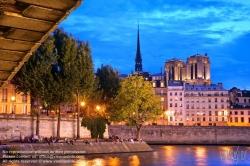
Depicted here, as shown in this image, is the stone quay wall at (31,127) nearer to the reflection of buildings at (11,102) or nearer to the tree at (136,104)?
the tree at (136,104)

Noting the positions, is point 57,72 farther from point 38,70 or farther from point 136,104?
point 136,104

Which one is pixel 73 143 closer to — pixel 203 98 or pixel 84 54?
pixel 84 54

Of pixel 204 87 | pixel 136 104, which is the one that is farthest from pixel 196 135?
pixel 204 87

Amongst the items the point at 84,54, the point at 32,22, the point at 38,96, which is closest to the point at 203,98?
the point at 84,54

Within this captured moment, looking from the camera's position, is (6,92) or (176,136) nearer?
(6,92)

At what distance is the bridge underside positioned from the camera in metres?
4.97

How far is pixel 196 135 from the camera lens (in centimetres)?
9962

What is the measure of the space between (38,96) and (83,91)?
26.8 feet

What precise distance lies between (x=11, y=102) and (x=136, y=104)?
22298 mm

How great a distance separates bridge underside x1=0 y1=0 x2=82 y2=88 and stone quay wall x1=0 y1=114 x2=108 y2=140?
5344cm

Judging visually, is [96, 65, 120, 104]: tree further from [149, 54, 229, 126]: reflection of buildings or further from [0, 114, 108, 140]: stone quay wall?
[149, 54, 229, 126]: reflection of buildings

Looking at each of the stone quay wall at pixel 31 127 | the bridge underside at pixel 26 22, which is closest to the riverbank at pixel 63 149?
the stone quay wall at pixel 31 127

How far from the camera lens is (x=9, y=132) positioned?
5809cm

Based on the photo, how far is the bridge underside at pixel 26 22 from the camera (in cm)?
497
